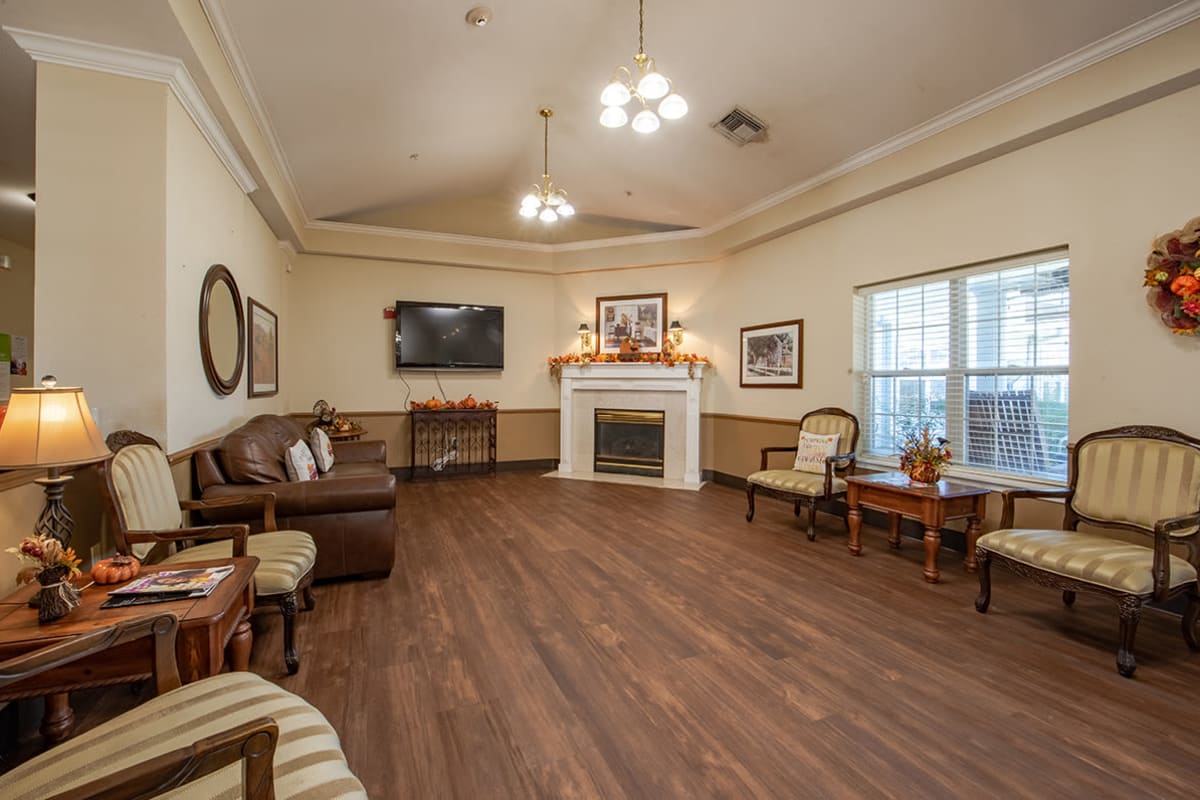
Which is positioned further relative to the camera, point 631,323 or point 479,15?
point 631,323

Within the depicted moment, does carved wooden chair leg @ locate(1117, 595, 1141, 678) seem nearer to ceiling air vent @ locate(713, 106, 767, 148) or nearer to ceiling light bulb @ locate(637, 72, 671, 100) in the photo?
ceiling light bulb @ locate(637, 72, 671, 100)

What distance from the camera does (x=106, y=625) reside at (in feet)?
4.61

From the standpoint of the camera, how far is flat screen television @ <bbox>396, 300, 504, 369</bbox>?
21.3 ft

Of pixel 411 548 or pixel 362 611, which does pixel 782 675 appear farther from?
pixel 411 548

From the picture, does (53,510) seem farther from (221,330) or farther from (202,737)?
(221,330)

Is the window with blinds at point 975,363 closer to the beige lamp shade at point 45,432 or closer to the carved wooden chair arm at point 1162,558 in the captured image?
the carved wooden chair arm at point 1162,558

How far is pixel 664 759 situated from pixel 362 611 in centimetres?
183

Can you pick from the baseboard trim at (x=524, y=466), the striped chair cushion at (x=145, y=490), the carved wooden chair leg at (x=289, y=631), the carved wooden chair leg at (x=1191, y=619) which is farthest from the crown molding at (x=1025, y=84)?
the striped chair cushion at (x=145, y=490)

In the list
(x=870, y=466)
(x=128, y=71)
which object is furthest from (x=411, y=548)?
(x=870, y=466)

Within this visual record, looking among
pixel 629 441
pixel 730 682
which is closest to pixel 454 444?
pixel 629 441

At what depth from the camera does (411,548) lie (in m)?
3.86

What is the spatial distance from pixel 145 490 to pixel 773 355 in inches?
201

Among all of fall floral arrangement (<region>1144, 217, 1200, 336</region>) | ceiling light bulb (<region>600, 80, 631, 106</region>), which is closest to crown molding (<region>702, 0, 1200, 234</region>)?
fall floral arrangement (<region>1144, 217, 1200, 336</region>)

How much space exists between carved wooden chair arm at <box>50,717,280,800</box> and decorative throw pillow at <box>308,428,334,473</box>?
372 centimetres
